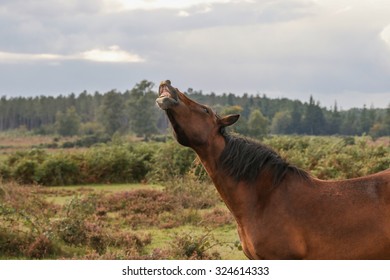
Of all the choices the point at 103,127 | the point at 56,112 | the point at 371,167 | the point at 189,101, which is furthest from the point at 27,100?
the point at 189,101

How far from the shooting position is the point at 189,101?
14.7 ft

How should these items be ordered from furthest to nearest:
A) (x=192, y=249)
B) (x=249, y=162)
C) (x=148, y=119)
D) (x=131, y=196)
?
1. (x=148, y=119)
2. (x=131, y=196)
3. (x=192, y=249)
4. (x=249, y=162)

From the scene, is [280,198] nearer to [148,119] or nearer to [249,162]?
[249,162]

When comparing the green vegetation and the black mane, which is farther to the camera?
the green vegetation

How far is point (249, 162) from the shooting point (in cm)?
451

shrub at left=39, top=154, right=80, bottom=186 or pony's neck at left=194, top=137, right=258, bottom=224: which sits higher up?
pony's neck at left=194, top=137, right=258, bottom=224

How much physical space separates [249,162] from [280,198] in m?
0.40

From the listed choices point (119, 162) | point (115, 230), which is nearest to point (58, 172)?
point (119, 162)

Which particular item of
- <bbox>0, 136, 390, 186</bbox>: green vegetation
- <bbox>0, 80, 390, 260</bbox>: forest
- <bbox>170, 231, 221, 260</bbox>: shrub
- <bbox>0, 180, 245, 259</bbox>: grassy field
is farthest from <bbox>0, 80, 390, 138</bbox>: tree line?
<bbox>170, 231, 221, 260</bbox>: shrub

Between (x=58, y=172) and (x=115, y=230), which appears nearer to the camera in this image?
(x=115, y=230)

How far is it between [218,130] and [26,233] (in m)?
6.50

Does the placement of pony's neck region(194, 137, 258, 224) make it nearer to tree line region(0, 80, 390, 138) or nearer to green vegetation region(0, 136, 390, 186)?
green vegetation region(0, 136, 390, 186)

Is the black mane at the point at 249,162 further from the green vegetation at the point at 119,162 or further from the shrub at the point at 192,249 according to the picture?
the green vegetation at the point at 119,162

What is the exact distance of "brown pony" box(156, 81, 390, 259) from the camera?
4230mm
